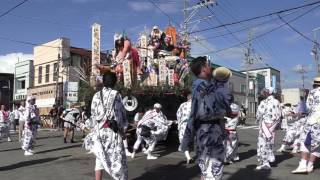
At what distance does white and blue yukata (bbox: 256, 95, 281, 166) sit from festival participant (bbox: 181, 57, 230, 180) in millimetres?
4592

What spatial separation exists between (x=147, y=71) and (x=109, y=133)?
24.3 feet

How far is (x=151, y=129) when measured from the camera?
40.1 feet

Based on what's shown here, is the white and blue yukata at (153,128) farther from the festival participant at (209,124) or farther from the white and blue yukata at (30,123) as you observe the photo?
the festival participant at (209,124)

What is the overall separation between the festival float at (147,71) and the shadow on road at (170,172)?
3120 mm

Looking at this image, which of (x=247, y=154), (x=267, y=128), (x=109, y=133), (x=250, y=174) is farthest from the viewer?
(x=247, y=154)

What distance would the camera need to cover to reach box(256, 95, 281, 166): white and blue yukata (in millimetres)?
10359

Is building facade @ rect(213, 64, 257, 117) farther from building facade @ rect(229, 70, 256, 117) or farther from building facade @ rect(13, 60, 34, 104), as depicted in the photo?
building facade @ rect(13, 60, 34, 104)

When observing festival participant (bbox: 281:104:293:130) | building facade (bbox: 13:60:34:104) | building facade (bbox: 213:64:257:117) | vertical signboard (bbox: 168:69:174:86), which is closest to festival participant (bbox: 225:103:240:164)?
festival participant (bbox: 281:104:293:130)

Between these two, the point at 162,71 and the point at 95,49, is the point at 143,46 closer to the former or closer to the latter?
the point at 162,71

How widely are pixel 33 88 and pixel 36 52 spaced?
3.68 metres

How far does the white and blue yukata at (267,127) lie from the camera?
10359 mm

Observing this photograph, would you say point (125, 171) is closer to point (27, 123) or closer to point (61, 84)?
point (27, 123)

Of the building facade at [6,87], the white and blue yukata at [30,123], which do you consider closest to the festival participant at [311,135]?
the white and blue yukata at [30,123]

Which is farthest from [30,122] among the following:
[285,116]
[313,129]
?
[313,129]
